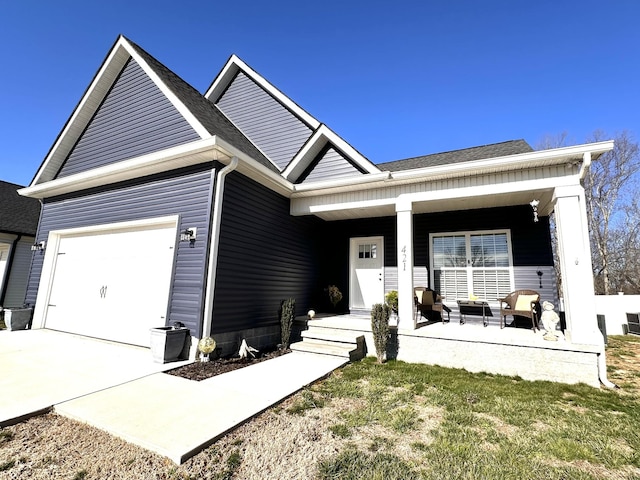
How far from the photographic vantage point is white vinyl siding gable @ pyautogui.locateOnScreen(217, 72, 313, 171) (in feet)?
26.7

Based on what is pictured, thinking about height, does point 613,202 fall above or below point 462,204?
above

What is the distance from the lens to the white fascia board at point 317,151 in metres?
7.20

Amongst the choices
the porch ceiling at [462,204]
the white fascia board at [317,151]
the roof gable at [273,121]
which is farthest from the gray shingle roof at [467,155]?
the roof gable at [273,121]

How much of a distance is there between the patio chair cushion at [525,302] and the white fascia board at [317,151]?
174 inches

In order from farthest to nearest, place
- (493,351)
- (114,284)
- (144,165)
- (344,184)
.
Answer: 1. (344,184)
2. (114,284)
3. (144,165)
4. (493,351)

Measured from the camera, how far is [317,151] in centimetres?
779

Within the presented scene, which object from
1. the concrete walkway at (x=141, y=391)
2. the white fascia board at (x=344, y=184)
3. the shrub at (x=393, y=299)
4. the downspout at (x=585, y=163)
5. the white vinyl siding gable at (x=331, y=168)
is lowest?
the concrete walkway at (x=141, y=391)

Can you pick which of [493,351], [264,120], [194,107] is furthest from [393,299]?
[194,107]

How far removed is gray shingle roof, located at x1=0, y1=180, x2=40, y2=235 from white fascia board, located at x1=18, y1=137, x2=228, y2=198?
5164 millimetres

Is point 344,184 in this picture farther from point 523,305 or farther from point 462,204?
point 523,305

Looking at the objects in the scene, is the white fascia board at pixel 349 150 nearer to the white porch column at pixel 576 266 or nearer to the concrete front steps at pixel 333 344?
the white porch column at pixel 576 266

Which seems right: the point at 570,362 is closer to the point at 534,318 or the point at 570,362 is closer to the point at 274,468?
the point at 534,318

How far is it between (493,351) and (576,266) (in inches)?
77.8

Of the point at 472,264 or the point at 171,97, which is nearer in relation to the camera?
the point at 171,97
